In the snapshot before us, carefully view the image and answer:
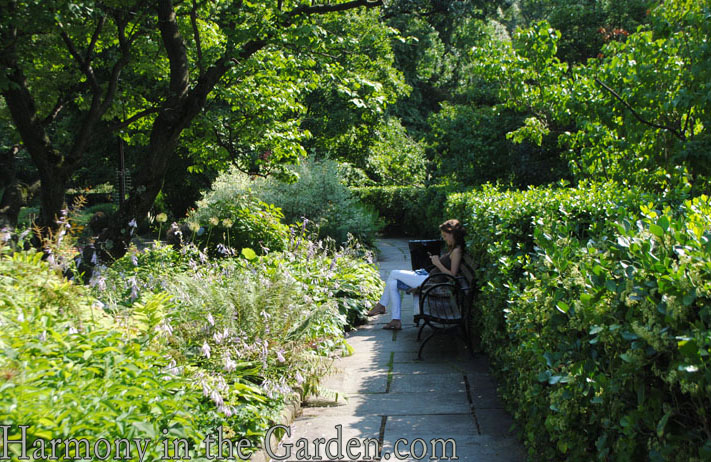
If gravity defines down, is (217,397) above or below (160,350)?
below

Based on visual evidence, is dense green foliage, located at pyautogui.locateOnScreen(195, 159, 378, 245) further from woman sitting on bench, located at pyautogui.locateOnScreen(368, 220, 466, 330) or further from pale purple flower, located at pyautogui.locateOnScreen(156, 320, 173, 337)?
pale purple flower, located at pyautogui.locateOnScreen(156, 320, 173, 337)

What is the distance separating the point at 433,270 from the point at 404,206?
44.3 feet

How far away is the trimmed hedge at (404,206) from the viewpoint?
17.5 m

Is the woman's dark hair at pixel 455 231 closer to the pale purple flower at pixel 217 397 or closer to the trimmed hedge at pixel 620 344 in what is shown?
Result: the trimmed hedge at pixel 620 344

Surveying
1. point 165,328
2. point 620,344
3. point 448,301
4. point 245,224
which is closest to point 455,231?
point 448,301

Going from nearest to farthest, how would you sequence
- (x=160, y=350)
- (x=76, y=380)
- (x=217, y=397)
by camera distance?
(x=76, y=380) → (x=217, y=397) → (x=160, y=350)

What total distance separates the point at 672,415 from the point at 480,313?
3.67 meters

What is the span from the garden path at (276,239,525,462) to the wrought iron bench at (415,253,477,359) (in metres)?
0.29

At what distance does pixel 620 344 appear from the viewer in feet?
7.06

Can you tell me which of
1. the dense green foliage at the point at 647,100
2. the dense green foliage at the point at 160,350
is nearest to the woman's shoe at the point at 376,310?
the dense green foliage at the point at 160,350

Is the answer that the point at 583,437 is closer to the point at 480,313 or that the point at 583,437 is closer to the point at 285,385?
the point at 285,385

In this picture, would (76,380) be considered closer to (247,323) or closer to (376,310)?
(247,323)

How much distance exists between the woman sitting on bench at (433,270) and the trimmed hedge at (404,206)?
30.8 ft

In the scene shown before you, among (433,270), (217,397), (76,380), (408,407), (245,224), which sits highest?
(245,224)
